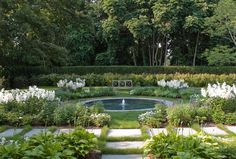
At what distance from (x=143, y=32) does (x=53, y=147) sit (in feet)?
89.8

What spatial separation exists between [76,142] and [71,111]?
14.6ft

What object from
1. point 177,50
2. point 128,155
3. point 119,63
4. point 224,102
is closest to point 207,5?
point 177,50

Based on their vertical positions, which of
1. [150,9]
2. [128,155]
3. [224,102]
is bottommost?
[128,155]

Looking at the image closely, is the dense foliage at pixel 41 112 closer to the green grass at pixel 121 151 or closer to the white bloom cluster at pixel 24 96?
the white bloom cluster at pixel 24 96

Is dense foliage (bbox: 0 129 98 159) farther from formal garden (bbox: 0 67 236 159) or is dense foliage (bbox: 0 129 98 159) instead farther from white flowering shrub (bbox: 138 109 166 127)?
white flowering shrub (bbox: 138 109 166 127)

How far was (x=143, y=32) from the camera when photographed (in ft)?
106

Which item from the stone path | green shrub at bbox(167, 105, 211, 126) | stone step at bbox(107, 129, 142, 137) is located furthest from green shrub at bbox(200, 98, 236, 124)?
stone step at bbox(107, 129, 142, 137)

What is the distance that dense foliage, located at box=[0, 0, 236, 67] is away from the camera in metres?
25.7

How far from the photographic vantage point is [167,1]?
3259cm

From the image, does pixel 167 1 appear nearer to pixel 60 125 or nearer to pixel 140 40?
pixel 140 40

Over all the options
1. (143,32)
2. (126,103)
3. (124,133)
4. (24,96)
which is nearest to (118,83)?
(126,103)

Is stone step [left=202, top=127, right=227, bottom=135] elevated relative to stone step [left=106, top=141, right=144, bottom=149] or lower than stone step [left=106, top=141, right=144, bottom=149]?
elevated

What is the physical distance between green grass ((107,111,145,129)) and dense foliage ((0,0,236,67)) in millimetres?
9147

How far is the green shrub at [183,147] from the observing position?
559cm
